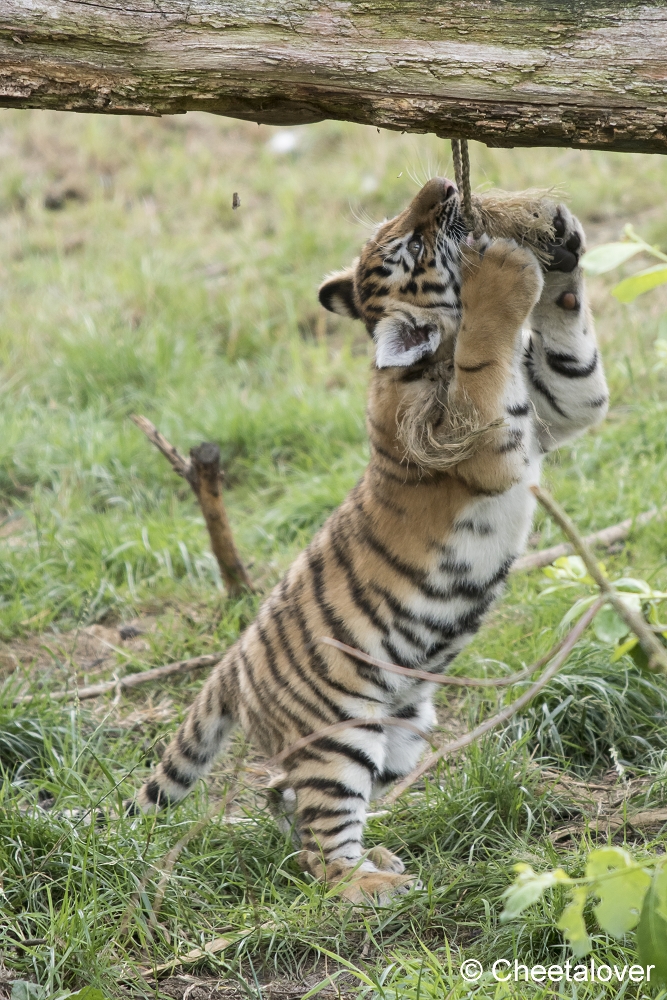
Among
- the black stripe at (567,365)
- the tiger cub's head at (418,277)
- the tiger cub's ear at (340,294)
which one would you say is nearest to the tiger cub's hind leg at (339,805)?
the tiger cub's head at (418,277)

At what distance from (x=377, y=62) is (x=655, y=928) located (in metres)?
1.97

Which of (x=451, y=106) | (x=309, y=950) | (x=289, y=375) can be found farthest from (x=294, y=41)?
(x=289, y=375)

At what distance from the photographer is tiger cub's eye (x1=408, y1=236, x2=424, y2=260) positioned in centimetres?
330

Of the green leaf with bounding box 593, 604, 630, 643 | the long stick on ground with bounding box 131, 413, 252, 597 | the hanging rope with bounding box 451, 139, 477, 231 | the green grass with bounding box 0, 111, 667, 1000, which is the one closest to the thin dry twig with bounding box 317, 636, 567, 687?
the green leaf with bounding box 593, 604, 630, 643

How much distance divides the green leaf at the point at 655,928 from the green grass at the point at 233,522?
1.00 meters

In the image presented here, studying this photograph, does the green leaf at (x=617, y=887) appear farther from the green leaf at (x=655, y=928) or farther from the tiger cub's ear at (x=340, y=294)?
the tiger cub's ear at (x=340, y=294)

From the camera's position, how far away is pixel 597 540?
4480 mm

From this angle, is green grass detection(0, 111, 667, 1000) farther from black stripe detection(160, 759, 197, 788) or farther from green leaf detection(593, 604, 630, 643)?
green leaf detection(593, 604, 630, 643)

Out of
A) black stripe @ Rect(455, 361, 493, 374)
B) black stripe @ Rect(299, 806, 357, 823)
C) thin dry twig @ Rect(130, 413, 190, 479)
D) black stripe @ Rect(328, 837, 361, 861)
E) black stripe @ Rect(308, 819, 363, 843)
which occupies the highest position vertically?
black stripe @ Rect(455, 361, 493, 374)

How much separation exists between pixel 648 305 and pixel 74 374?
3646 mm

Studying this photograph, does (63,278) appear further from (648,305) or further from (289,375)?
(648,305)

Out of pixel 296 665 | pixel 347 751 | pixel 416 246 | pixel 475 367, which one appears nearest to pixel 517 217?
pixel 416 246

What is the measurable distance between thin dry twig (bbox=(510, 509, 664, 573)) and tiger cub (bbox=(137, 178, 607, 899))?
A: 3.32 feet

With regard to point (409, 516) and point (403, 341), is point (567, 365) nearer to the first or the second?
point (403, 341)
